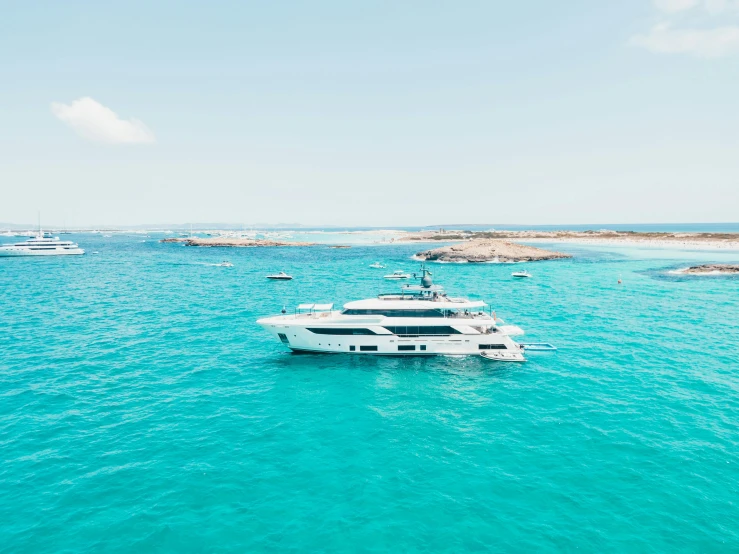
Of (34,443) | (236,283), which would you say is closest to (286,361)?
(34,443)

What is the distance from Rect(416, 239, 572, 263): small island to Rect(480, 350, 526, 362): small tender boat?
91.0 m

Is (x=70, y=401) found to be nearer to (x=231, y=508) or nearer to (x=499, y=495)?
(x=231, y=508)

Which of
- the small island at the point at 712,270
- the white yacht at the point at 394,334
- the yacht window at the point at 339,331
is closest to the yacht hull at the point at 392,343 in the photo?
the white yacht at the point at 394,334

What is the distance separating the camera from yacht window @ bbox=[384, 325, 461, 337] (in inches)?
1585

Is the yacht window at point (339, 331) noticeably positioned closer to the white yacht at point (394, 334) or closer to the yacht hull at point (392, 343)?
the white yacht at point (394, 334)

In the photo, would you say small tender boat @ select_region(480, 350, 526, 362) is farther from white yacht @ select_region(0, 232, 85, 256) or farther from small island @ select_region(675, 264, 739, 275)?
white yacht @ select_region(0, 232, 85, 256)

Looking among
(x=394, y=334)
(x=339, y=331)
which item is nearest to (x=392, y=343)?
(x=394, y=334)

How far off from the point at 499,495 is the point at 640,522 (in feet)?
20.1

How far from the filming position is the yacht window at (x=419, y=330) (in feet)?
132

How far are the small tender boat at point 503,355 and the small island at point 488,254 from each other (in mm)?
91037

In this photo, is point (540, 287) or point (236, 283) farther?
point (236, 283)

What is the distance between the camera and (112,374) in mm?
34844

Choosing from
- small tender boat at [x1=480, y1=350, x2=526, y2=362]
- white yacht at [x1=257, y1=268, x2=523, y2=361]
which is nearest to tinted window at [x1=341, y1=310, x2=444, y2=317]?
white yacht at [x1=257, y1=268, x2=523, y2=361]

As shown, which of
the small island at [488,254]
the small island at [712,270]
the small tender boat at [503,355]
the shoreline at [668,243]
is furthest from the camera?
the shoreline at [668,243]
